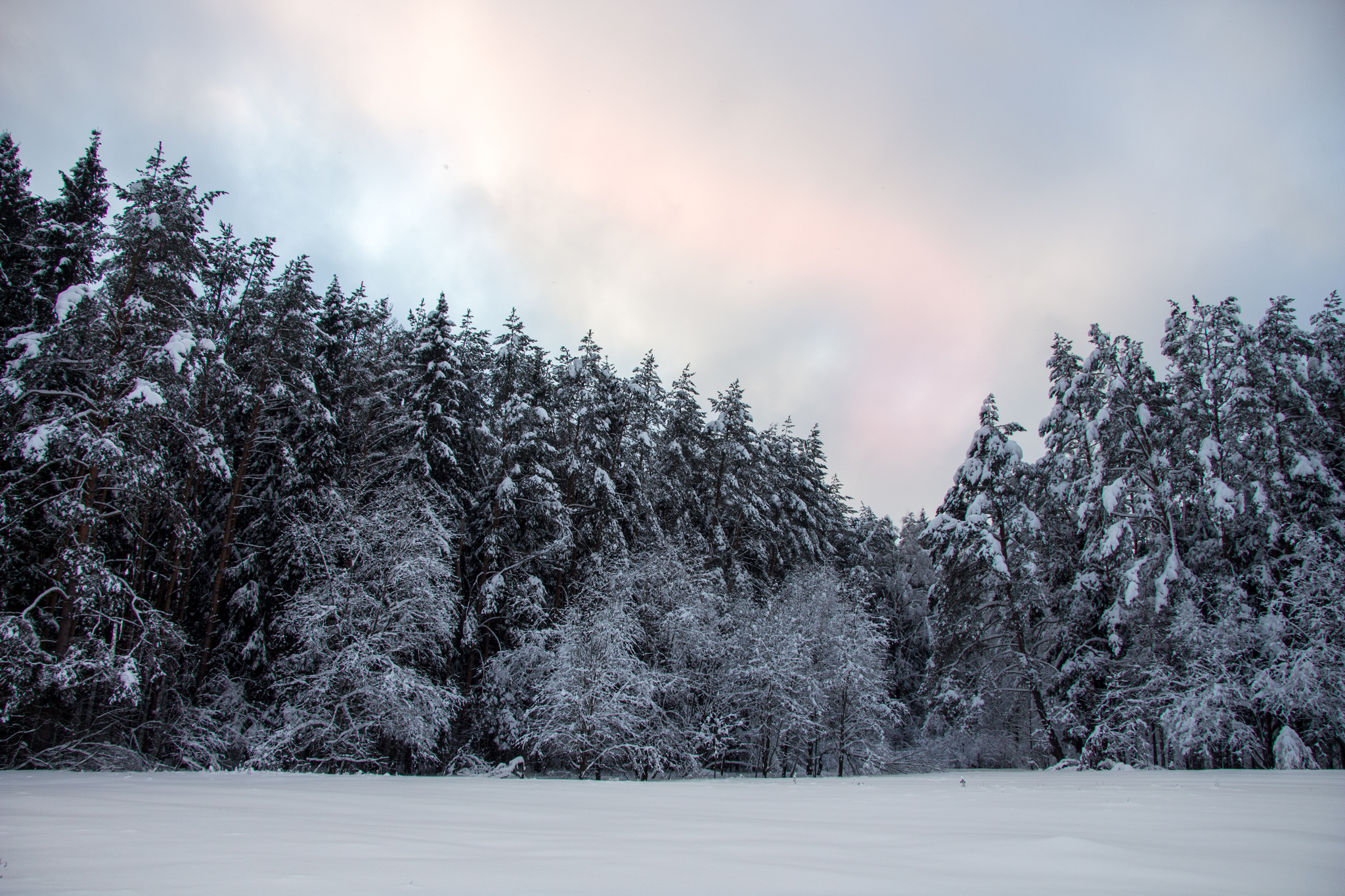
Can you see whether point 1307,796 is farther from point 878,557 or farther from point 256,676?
point 878,557

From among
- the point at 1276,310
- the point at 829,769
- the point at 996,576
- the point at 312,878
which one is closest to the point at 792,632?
the point at 996,576

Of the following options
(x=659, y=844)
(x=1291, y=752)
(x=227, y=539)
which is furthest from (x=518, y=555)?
(x=1291, y=752)

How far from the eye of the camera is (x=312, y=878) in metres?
3.11

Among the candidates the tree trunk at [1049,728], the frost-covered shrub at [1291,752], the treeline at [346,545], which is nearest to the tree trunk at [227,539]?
the treeline at [346,545]

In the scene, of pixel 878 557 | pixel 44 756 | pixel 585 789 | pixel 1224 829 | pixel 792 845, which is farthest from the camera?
pixel 878 557

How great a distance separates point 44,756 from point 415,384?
13492 mm

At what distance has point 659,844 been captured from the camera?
4543 millimetres

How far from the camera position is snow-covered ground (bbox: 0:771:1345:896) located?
310 centimetres

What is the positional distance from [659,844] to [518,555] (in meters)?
18.8

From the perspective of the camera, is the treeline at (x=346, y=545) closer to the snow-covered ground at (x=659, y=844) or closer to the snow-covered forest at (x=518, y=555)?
the snow-covered forest at (x=518, y=555)

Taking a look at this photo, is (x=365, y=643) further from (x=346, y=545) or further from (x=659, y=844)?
(x=659, y=844)

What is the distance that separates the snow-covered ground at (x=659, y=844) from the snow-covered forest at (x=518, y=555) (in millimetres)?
8365

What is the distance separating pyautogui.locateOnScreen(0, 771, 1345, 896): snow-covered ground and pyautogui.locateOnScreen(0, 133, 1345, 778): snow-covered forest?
836 centimetres

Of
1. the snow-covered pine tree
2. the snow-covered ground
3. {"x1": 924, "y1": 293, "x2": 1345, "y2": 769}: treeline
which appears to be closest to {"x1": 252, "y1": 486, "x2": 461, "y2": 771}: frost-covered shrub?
the snow-covered ground
